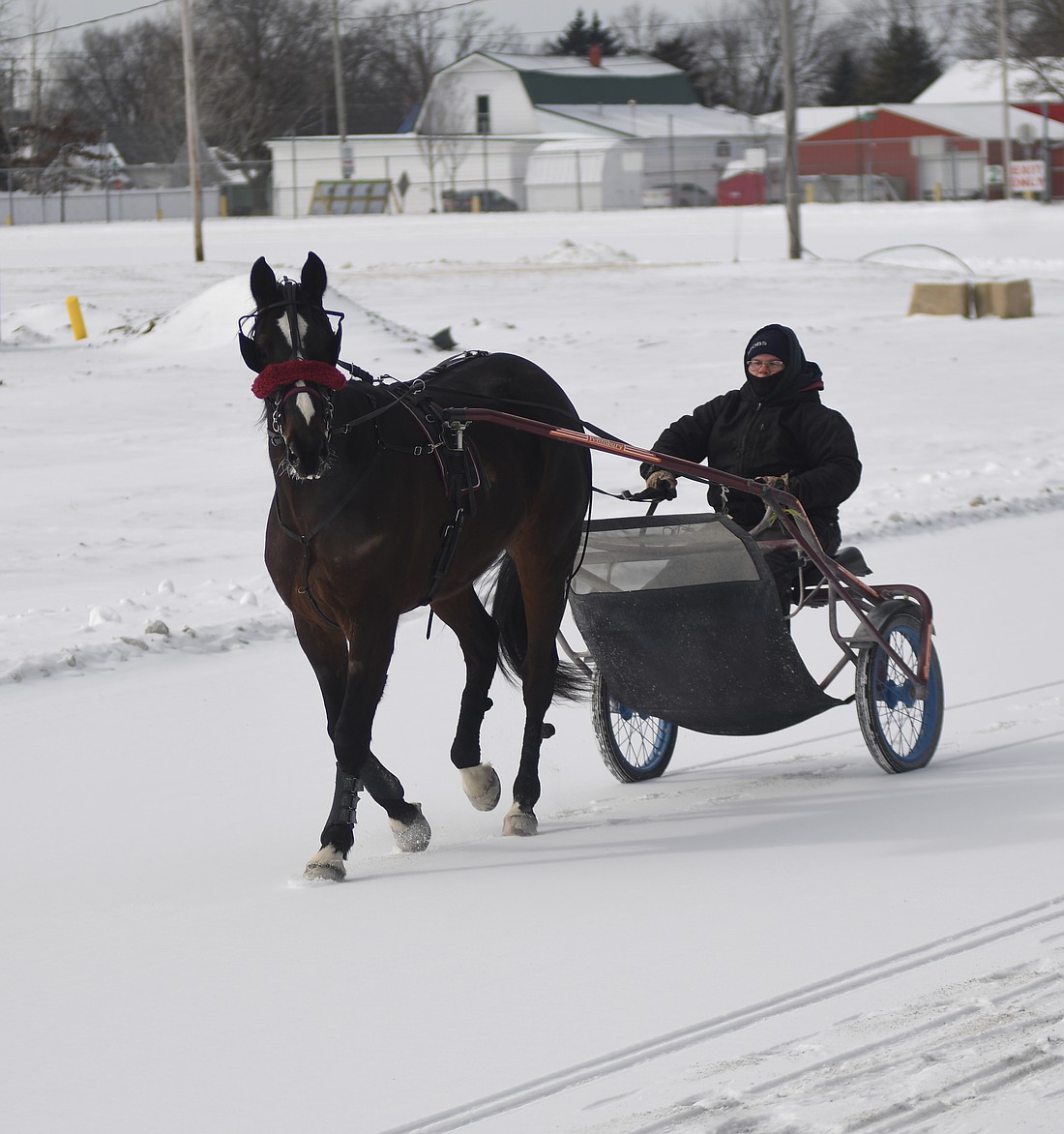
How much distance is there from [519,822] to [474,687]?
1.85ft

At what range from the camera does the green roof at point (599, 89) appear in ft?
260

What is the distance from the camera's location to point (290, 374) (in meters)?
4.67

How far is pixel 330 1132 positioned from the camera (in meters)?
3.41

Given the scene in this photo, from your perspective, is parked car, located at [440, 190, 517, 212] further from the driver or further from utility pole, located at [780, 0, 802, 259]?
the driver

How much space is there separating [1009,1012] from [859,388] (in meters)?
14.6

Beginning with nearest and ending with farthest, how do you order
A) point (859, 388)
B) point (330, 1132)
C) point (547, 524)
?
point (330, 1132) < point (547, 524) < point (859, 388)

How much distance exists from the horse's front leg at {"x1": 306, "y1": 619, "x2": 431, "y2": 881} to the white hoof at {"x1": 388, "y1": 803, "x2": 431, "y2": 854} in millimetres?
242

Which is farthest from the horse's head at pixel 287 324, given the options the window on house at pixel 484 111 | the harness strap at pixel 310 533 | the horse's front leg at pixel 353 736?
the window on house at pixel 484 111

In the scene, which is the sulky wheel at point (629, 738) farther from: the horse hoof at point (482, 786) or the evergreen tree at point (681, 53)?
the evergreen tree at point (681, 53)

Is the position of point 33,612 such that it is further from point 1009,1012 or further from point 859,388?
point 859,388

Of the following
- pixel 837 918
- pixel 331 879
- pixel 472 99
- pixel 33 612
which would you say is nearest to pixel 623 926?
pixel 837 918

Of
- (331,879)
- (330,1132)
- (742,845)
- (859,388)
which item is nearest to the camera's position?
(330,1132)

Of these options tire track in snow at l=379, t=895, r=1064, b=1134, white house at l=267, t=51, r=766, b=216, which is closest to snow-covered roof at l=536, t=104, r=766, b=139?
white house at l=267, t=51, r=766, b=216

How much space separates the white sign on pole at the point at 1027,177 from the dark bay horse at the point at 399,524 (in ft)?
157
